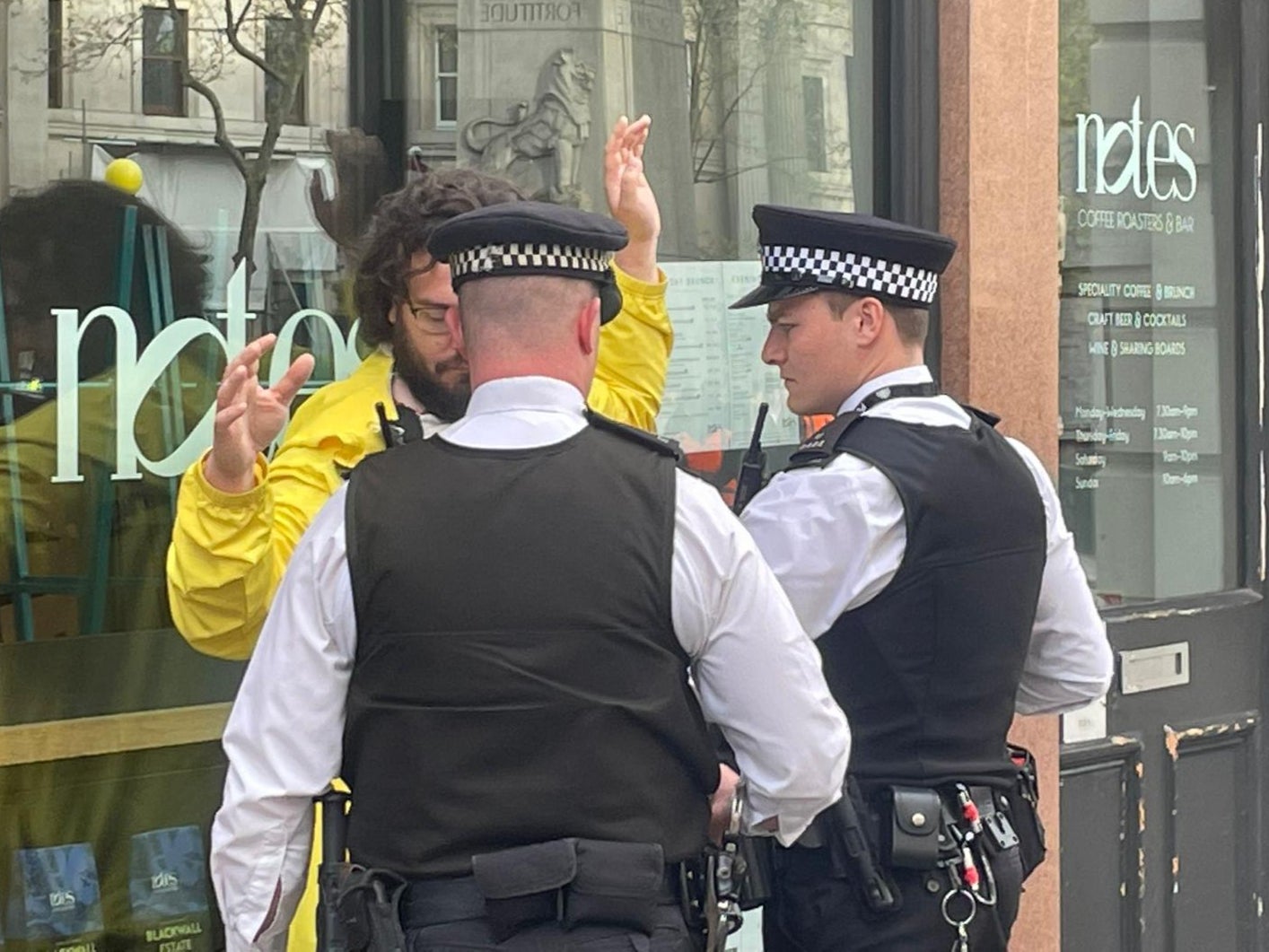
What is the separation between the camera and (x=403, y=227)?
317 centimetres

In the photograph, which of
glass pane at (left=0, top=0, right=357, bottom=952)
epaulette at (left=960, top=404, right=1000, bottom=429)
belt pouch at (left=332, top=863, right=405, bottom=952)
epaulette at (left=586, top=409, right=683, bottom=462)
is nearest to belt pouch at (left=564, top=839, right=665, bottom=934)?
belt pouch at (left=332, top=863, right=405, bottom=952)

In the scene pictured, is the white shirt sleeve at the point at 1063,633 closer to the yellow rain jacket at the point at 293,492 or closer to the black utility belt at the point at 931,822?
the black utility belt at the point at 931,822

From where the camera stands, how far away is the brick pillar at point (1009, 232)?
466 centimetres

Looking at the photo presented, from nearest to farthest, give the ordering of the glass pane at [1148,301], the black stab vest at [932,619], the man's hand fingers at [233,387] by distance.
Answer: the man's hand fingers at [233,387] → the black stab vest at [932,619] → the glass pane at [1148,301]

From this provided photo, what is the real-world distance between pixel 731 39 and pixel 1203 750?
90.5 inches

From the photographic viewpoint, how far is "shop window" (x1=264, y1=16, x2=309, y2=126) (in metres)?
3.77

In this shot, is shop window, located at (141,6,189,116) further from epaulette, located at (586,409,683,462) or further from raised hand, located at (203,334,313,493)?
epaulette, located at (586,409,683,462)

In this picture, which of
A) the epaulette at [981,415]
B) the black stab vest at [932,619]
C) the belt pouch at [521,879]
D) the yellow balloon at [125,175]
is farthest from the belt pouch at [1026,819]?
the yellow balloon at [125,175]

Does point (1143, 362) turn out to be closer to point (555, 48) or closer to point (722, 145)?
point (722, 145)

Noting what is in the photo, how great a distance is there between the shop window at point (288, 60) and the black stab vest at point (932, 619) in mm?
1277

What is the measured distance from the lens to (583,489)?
8.29 feet

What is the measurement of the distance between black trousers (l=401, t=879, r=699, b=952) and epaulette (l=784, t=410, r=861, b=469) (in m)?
0.94

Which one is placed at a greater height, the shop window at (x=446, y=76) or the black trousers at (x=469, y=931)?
the shop window at (x=446, y=76)

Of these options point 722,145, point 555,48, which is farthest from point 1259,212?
point 555,48
